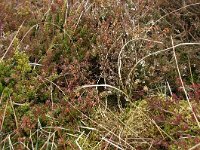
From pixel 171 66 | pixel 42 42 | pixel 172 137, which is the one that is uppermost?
pixel 42 42

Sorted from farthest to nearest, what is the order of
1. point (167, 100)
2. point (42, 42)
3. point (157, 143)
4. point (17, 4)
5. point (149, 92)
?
point (17, 4) < point (42, 42) < point (149, 92) < point (167, 100) < point (157, 143)

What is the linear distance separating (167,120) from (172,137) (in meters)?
0.12

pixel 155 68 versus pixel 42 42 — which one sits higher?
pixel 42 42

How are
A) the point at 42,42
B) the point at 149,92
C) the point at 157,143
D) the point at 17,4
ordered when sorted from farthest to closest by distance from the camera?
the point at 17,4, the point at 42,42, the point at 149,92, the point at 157,143

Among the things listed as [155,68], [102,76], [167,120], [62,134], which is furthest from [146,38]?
[62,134]

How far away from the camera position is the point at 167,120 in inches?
112

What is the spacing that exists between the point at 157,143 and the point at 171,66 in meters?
0.75

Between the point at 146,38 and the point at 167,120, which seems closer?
the point at 167,120

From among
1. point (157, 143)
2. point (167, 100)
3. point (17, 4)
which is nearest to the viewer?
point (157, 143)

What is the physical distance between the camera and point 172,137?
279cm

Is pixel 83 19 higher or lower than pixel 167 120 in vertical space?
higher

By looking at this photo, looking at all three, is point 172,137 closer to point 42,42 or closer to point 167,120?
point 167,120

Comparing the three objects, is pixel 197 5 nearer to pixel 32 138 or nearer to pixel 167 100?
pixel 167 100

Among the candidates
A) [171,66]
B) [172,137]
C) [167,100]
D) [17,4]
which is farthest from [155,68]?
[17,4]
